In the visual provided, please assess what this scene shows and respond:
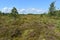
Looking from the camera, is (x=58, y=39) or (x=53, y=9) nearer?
(x=58, y=39)

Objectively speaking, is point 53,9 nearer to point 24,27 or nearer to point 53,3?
point 53,3

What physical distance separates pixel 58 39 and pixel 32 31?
2.78 m

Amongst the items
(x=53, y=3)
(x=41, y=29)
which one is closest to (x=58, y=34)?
(x=41, y=29)

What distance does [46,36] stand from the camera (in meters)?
17.1

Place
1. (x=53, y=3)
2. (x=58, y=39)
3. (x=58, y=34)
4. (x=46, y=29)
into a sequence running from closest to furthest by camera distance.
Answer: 1. (x=58, y=39)
2. (x=58, y=34)
3. (x=46, y=29)
4. (x=53, y=3)

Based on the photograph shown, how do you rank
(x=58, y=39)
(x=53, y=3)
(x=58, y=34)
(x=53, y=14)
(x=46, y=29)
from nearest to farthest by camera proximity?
(x=58, y=39) → (x=58, y=34) → (x=46, y=29) → (x=53, y=3) → (x=53, y=14)

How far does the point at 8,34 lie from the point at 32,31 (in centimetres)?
224

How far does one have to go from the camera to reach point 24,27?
20000 mm

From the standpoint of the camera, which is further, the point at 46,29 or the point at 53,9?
the point at 53,9

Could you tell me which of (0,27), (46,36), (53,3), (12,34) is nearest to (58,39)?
(46,36)

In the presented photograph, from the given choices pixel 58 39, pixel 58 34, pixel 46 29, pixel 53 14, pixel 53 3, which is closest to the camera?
pixel 58 39

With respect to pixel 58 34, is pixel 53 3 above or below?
above

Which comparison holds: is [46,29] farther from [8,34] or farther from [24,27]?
[8,34]

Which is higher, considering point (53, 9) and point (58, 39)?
point (53, 9)
